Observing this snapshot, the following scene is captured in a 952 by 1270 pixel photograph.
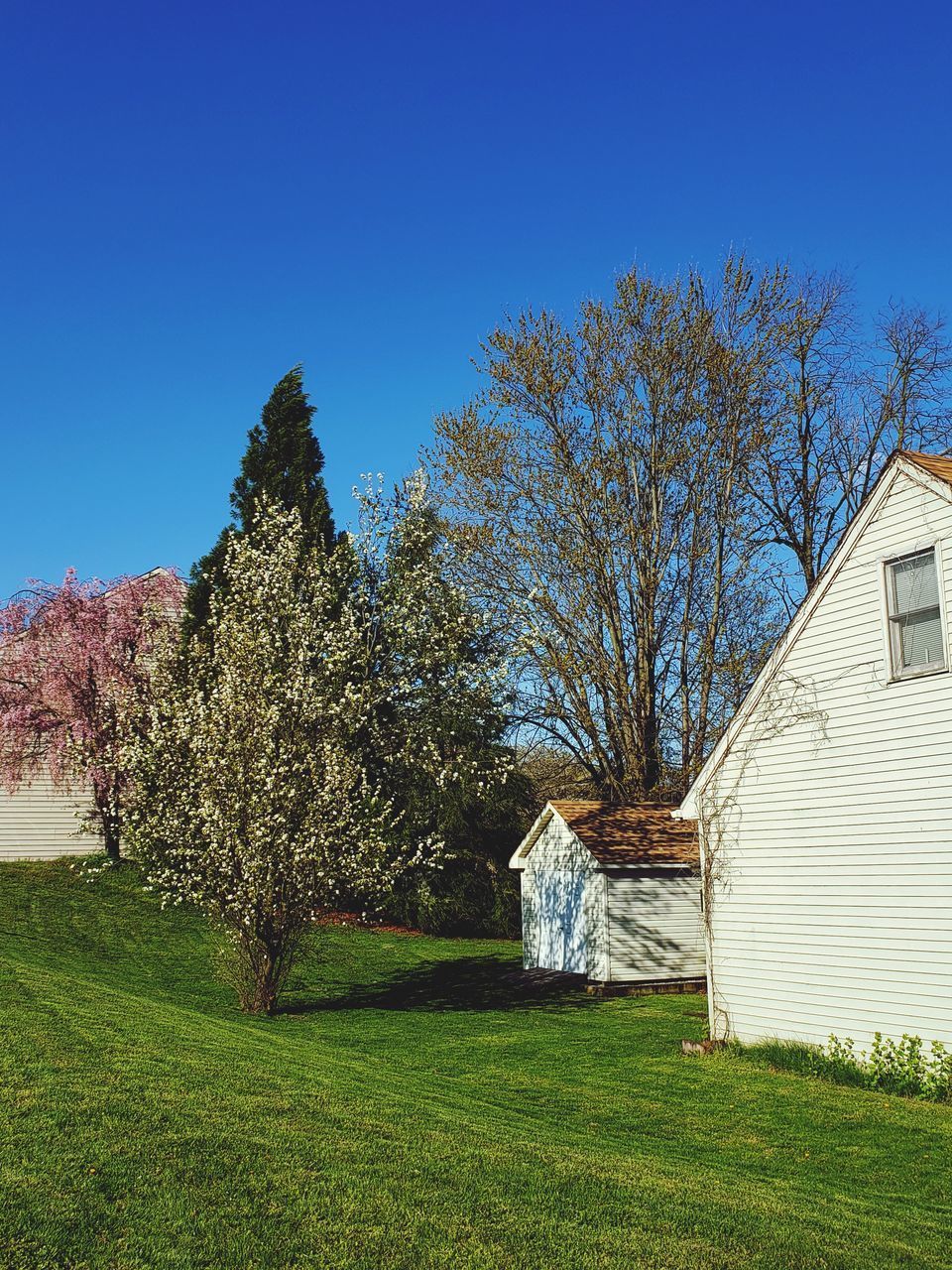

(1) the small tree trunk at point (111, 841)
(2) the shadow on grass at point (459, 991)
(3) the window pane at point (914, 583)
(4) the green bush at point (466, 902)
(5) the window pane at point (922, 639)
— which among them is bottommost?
(2) the shadow on grass at point (459, 991)

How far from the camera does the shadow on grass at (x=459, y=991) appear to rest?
20062mm

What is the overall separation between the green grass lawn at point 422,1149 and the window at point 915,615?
5.11 metres

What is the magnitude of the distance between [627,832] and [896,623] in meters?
11.4

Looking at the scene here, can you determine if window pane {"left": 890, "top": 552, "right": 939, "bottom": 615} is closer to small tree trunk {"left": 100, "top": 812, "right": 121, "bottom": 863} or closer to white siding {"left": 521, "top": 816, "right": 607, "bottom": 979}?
white siding {"left": 521, "top": 816, "right": 607, "bottom": 979}

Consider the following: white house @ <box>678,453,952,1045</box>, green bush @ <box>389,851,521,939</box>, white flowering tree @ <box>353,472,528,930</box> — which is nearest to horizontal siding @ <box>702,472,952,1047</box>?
white house @ <box>678,453,952,1045</box>

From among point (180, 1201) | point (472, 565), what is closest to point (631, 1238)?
point (180, 1201)

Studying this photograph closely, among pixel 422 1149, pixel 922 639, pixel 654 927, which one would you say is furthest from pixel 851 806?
pixel 654 927

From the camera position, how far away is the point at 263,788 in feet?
Answer: 58.7

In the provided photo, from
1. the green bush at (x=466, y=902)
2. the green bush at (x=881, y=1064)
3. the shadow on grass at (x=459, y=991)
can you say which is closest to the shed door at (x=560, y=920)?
the shadow on grass at (x=459, y=991)

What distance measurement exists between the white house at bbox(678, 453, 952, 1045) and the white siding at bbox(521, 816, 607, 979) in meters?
7.28

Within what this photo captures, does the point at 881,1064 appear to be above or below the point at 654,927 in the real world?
below

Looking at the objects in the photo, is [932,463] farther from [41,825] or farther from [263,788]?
[41,825]

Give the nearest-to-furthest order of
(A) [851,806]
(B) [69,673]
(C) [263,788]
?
(A) [851,806] < (C) [263,788] < (B) [69,673]

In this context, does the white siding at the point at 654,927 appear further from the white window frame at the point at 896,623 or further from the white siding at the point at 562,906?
the white window frame at the point at 896,623
